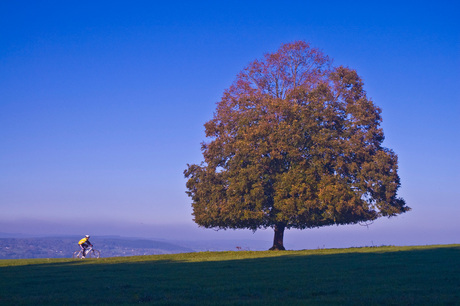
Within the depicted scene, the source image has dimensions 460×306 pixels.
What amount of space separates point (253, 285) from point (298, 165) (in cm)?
2174

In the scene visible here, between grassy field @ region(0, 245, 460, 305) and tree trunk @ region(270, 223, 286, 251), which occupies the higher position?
tree trunk @ region(270, 223, 286, 251)

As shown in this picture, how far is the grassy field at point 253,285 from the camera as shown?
43.1ft

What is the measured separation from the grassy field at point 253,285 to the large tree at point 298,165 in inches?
488

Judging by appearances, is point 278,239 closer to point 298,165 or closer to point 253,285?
point 298,165

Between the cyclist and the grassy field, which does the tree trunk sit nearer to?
the cyclist

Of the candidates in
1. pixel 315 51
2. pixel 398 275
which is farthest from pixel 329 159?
pixel 398 275

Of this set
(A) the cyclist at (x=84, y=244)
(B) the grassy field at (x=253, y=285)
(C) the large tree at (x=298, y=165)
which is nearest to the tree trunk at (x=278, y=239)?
(C) the large tree at (x=298, y=165)

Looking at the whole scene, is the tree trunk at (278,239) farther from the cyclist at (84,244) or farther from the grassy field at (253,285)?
the grassy field at (253,285)

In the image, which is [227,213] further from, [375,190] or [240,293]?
[240,293]

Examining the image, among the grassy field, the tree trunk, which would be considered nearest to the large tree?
the tree trunk

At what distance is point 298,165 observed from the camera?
37125 millimetres

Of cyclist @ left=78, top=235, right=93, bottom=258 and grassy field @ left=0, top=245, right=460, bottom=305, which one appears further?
cyclist @ left=78, top=235, right=93, bottom=258

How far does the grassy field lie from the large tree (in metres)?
12.4

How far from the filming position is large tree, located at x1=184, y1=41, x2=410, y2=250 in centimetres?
3575
